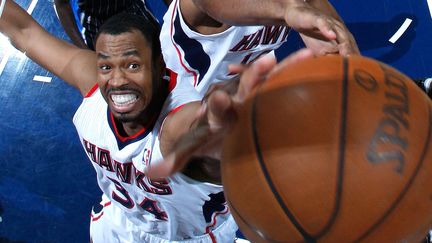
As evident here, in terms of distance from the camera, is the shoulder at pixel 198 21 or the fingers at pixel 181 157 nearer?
the fingers at pixel 181 157

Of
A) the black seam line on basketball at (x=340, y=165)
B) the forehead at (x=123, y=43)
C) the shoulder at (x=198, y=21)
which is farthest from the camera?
the shoulder at (x=198, y=21)

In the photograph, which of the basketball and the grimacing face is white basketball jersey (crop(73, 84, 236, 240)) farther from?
the basketball

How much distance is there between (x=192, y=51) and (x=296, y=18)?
3.32 ft

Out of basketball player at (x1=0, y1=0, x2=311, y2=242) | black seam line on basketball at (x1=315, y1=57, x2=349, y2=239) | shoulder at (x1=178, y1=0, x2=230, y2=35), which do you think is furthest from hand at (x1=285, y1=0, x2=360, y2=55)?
shoulder at (x1=178, y1=0, x2=230, y2=35)

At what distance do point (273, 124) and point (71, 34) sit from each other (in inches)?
76.2

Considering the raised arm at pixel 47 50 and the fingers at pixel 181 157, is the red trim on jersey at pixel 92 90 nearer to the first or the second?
the raised arm at pixel 47 50

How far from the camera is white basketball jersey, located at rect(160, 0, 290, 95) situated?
2094 millimetres

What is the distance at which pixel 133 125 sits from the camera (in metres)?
1.62

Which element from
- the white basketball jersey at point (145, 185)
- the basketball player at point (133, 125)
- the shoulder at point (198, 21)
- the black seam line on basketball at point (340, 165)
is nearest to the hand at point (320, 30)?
the black seam line on basketball at point (340, 165)

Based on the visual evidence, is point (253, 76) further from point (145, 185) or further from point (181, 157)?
point (145, 185)

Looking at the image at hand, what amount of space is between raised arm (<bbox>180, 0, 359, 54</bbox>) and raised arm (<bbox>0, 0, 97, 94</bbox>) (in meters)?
0.51

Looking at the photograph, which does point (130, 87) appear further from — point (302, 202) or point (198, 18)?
point (302, 202)

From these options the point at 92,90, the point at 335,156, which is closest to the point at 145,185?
the point at 92,90

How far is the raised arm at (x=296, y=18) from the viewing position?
46.8 inches
